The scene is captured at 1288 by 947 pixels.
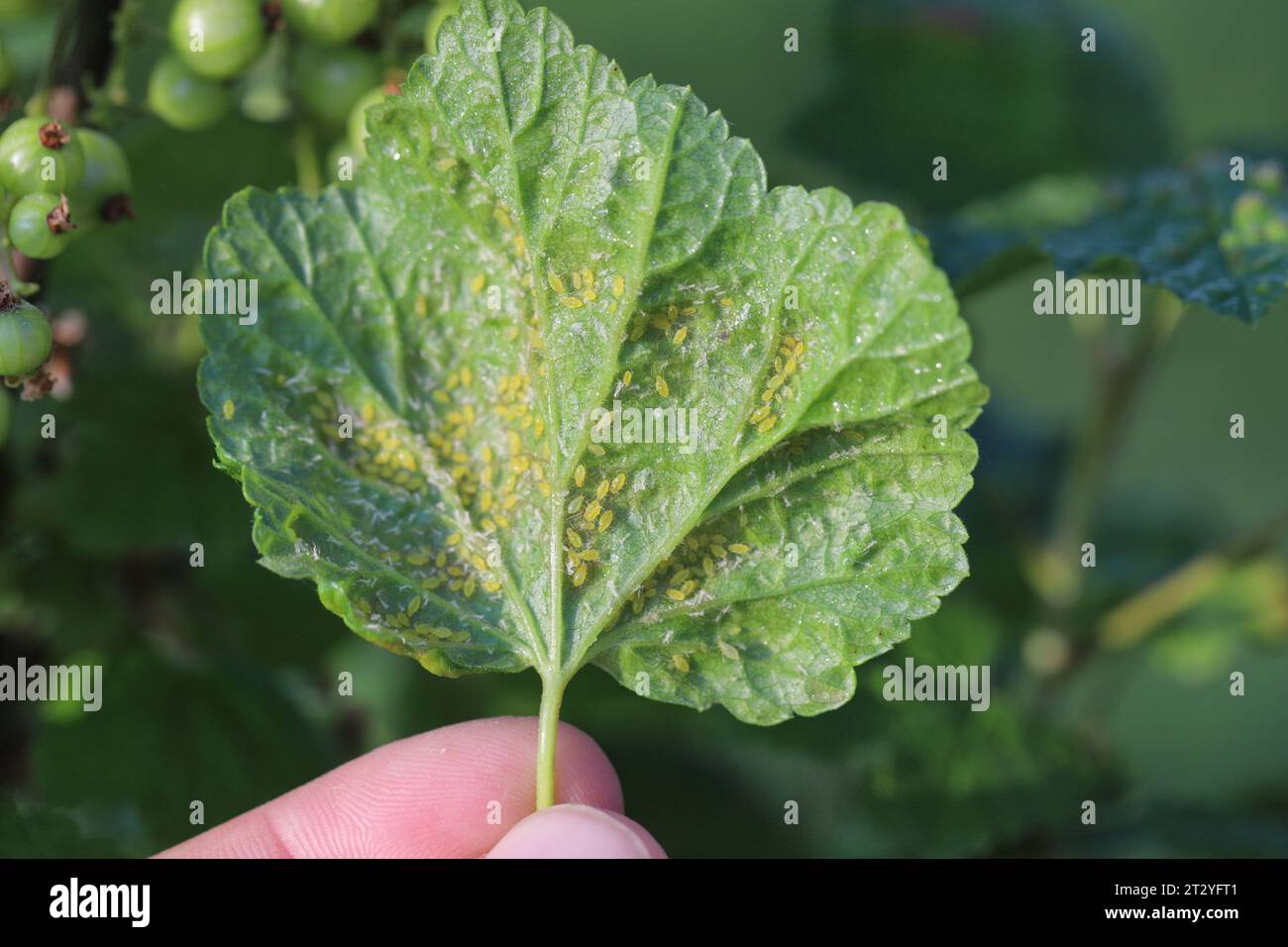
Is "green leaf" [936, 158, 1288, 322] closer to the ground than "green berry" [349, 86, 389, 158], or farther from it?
closer to the ground

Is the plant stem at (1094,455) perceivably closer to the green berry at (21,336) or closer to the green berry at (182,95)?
the green berry at (182,95)

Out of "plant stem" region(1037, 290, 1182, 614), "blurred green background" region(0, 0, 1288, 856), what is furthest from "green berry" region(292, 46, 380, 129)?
"plant stem" region(1037, 290, 1182, 614)

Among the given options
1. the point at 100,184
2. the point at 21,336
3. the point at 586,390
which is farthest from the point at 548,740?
the point at 100,184

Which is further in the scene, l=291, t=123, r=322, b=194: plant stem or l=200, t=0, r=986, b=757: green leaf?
l=291, t=123, r=322, b=194: plant stem

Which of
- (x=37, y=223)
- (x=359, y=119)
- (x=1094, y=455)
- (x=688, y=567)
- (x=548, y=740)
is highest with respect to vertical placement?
(x=359, y=119)

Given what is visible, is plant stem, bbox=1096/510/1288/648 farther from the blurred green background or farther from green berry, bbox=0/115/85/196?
green berry, bbox=0/115/85/196

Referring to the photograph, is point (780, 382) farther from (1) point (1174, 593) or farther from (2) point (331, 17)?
(1) point (1174, 593)
